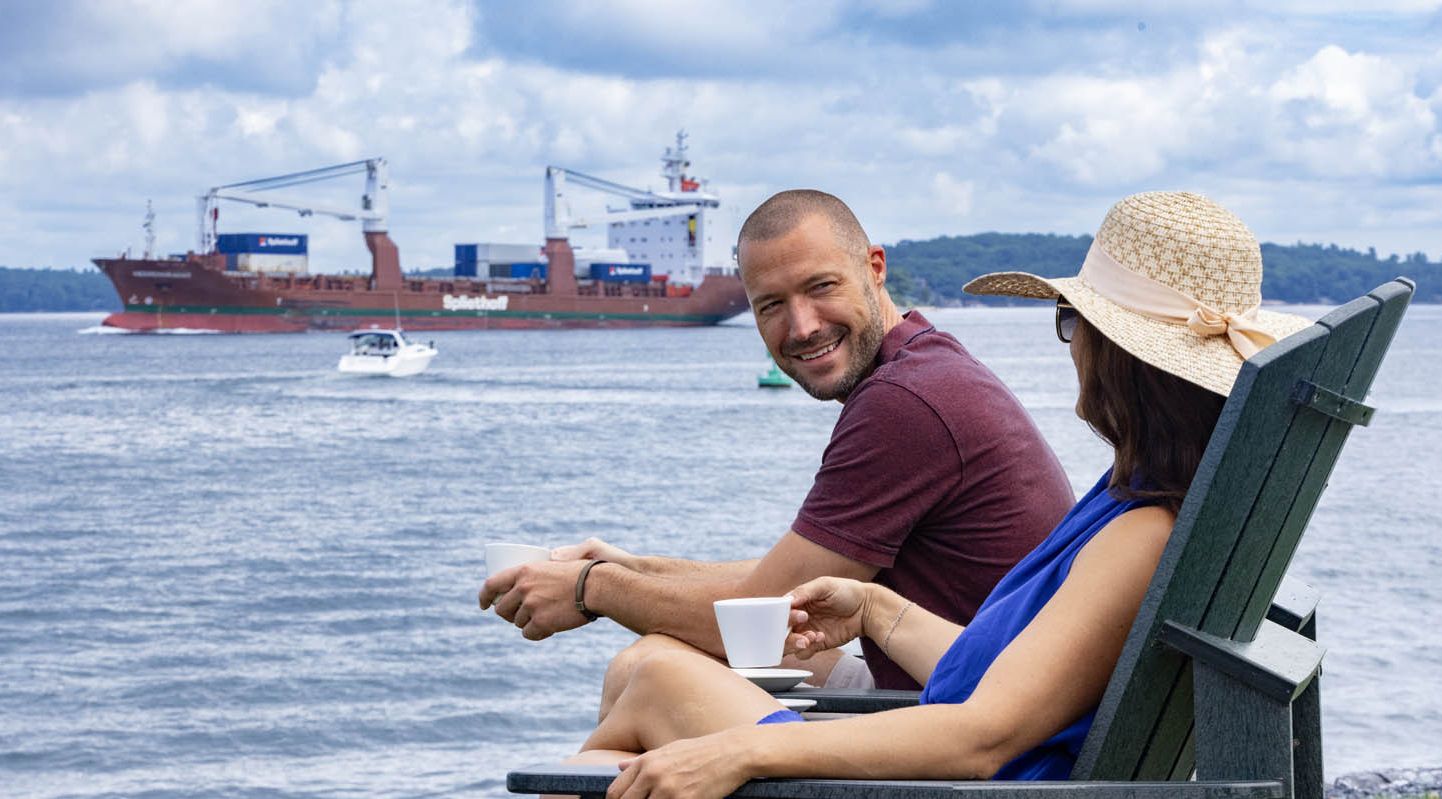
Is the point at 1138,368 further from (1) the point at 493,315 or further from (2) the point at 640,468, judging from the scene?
(1) the point at 493,315

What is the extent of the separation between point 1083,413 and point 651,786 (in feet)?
1.74

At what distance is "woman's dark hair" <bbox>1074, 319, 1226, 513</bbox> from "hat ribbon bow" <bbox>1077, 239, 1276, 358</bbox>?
6cm

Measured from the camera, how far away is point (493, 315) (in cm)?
6638

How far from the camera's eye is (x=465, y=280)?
66125mm

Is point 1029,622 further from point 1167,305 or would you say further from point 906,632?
point 906,632

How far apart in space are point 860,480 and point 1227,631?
66 centimetres

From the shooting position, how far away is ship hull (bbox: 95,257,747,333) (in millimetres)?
59250

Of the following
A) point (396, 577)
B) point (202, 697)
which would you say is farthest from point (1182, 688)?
point (396, 577)

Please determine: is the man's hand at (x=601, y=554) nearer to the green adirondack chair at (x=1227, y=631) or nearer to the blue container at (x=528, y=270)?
the green adirondack chair at (x=1227, y=631)

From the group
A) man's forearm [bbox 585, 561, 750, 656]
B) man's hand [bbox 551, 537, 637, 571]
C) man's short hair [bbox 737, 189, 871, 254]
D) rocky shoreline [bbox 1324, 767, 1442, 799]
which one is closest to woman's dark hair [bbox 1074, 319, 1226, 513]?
man's forearm [bbox 585, 561, 750, 656]

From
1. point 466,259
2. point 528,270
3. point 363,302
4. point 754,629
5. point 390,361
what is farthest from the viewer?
point 466,259

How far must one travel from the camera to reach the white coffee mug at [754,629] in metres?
1.85

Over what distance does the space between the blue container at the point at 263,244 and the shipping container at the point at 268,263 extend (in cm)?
15

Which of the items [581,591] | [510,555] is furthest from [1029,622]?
[510,555]
